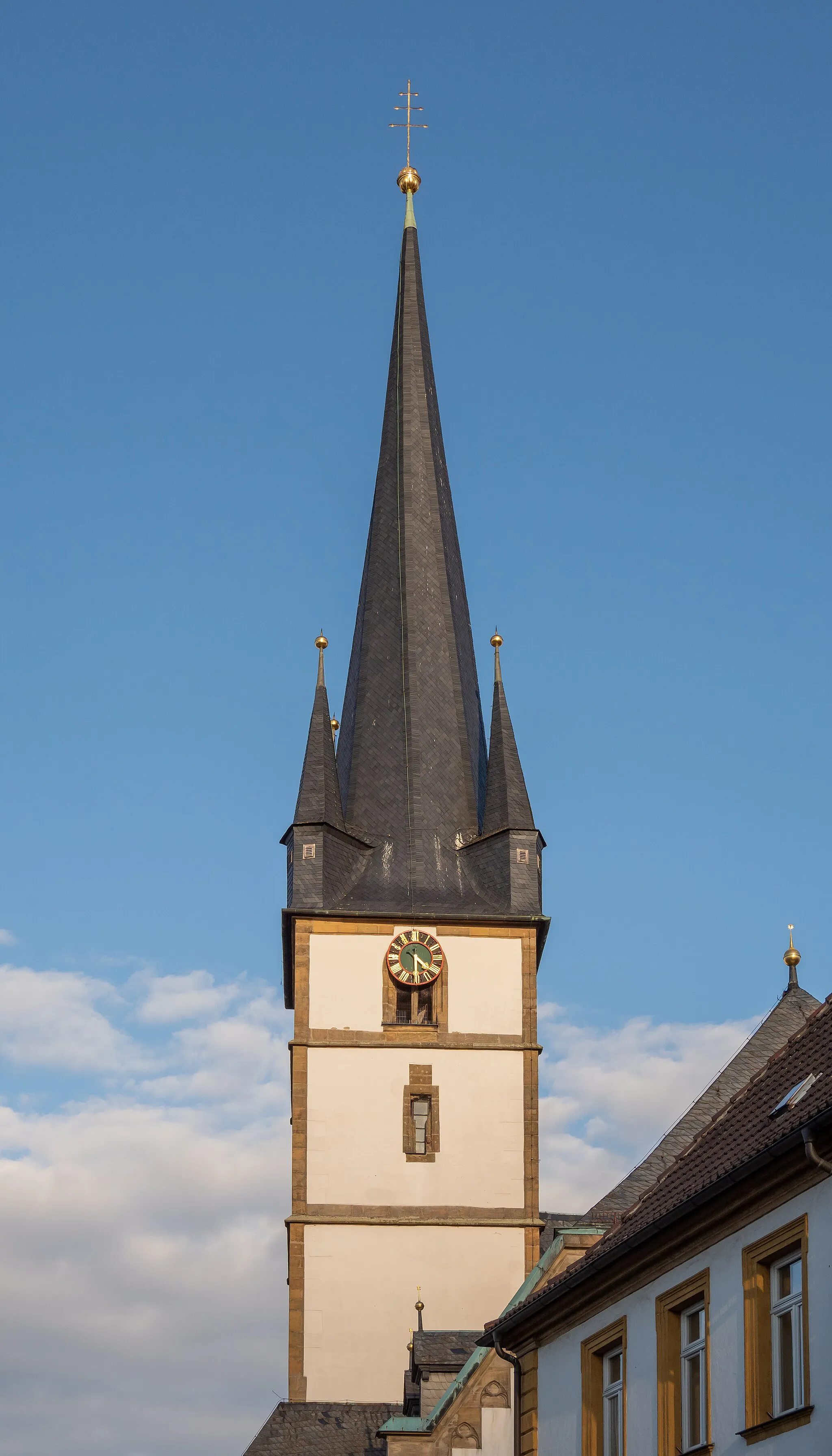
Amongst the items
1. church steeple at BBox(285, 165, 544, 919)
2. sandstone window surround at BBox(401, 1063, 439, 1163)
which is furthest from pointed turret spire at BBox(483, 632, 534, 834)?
sandstone window surround at BBox(401, 1063, 439, 1163)

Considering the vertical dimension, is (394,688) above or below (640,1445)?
above

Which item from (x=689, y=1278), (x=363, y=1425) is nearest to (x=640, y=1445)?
(x=689, y=1278)

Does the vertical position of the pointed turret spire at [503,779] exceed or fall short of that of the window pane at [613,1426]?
it exceeds it

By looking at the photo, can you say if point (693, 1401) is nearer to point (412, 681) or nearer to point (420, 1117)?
point (420, 1117)

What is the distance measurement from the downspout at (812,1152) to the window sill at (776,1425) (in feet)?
5.65

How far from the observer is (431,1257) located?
44.7 metres

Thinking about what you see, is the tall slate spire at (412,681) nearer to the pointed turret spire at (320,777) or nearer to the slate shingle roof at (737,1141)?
the pointed turret spire at (320,777)

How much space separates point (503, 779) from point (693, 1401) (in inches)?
1232

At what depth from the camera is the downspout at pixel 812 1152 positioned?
1661 centimetres

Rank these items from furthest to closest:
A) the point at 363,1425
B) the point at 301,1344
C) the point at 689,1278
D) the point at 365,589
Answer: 1. the point at 365,589
2. the point at 301,1344
3. the point at 363,1425
4. the point at 689,1278

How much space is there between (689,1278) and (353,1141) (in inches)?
1066

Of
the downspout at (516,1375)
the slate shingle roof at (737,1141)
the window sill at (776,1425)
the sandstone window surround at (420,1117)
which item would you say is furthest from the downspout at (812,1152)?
the sandstone window surround at (420,1117)

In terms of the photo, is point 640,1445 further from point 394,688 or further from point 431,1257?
point 394,688

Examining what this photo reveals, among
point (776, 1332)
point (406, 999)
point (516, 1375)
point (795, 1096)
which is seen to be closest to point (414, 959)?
point (406, 999)
